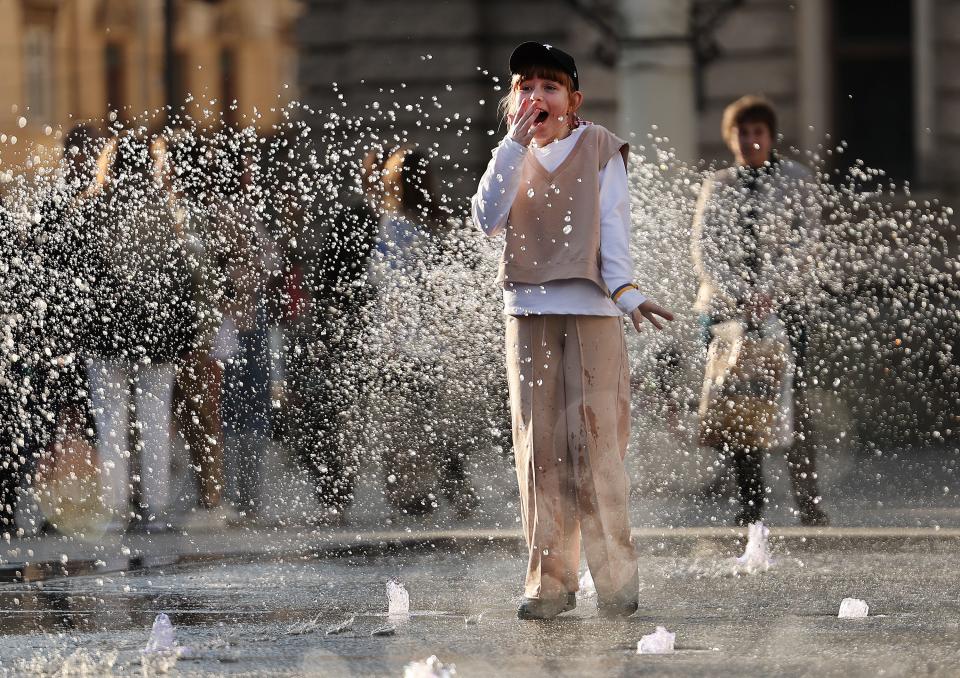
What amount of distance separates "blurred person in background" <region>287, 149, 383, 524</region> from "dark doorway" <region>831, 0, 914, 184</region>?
185 inches

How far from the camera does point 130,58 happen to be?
17188 mm

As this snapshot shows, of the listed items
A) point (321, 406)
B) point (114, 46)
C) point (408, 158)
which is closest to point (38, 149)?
point (114, 46)

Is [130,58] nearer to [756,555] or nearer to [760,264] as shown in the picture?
[760,264]

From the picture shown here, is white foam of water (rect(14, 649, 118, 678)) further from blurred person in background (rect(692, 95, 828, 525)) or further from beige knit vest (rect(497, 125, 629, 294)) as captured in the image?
blurred person in background (rect(692, 95, 828, 525))

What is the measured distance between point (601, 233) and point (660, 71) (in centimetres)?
848

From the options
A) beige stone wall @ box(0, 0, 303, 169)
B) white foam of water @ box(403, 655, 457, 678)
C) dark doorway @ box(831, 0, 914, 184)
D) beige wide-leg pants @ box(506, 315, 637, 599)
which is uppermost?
beige stone wall @ box(0, 0, 303, 169)

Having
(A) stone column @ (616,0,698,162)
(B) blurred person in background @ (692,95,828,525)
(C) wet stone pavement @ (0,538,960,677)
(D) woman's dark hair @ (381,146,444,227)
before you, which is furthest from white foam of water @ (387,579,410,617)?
(A) stone column @ (616,0,698,162)

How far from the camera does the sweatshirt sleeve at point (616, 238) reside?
5129 mm

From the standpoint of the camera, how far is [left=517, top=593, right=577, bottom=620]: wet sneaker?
5211 millimetres

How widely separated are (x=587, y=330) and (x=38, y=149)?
41.8 feet

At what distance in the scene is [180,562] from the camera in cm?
677

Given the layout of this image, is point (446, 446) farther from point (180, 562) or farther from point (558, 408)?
point (558, 408)

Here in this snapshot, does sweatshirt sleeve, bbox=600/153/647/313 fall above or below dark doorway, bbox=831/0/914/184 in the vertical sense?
below

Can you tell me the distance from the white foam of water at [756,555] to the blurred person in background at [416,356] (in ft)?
4.93
